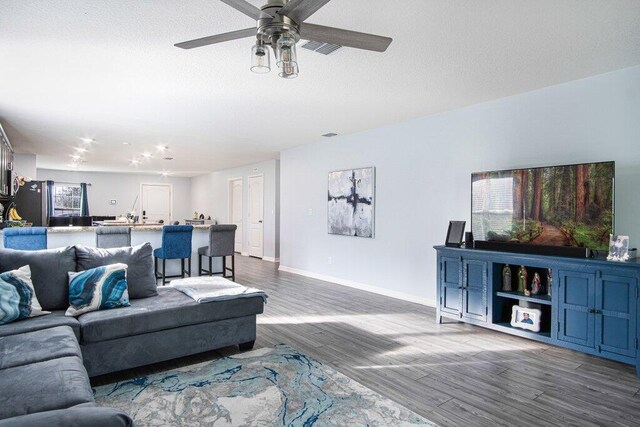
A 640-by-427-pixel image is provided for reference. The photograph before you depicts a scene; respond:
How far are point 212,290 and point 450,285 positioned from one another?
97.2 inches

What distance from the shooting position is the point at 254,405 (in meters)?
2.34

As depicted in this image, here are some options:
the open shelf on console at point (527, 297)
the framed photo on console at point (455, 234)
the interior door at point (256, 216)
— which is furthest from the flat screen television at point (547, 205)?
the interior door at point (256, 216)

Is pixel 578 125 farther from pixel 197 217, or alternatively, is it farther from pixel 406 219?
pixel 197 217

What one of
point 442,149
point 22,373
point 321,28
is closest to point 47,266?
point 22,373

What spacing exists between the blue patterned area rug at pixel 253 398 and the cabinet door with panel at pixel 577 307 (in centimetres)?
179

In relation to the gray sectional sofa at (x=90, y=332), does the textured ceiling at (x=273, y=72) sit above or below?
above

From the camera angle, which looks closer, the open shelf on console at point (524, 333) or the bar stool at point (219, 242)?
the open shelf on console at point (524, 333)

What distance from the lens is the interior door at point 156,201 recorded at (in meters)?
13.2

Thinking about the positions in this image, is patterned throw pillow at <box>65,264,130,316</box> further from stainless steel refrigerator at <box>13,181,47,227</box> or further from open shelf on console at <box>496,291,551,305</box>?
stainless steel refrigerator at <box>13,181,47,227</box>

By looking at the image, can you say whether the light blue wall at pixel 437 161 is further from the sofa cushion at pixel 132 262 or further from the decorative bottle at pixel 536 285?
the sofa cushion at pixel 132 262

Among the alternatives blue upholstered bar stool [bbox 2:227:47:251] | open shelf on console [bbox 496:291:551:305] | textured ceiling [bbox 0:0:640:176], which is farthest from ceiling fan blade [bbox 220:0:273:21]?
blue upholstered bar stool [bbox 2:227:47:251]

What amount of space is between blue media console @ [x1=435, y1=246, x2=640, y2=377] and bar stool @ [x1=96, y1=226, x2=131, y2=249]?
3956 millimetres

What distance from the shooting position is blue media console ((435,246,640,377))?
2.85 metres

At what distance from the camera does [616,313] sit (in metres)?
2.88
